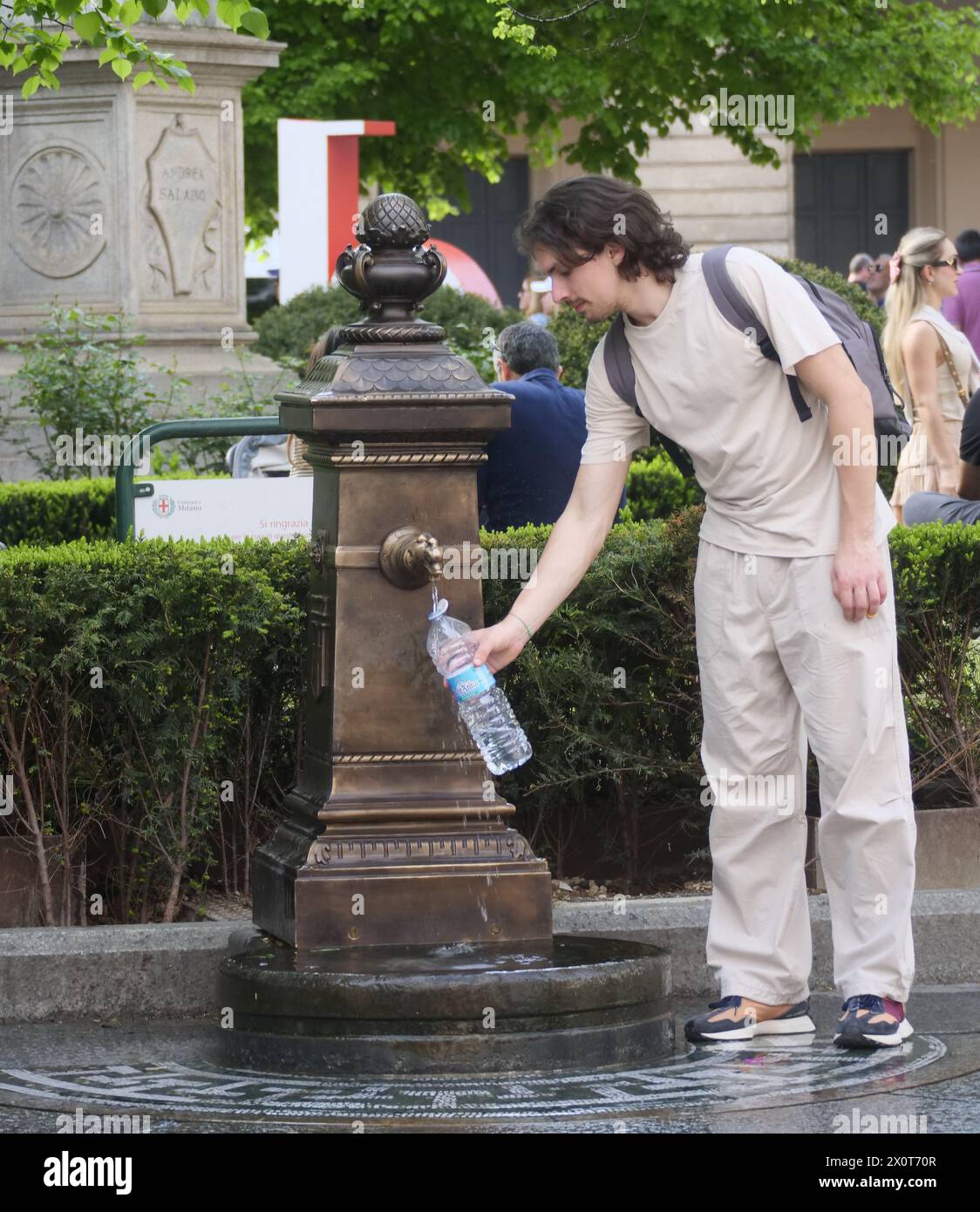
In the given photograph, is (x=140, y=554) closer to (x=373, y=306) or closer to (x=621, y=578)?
(x=373, y=306)

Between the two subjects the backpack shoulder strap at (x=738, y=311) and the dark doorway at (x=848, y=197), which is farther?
the dark doorway at (x=848, y=197)

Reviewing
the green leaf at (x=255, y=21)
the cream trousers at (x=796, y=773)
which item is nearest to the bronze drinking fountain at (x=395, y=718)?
the cream trousers at (x=796, y=773)

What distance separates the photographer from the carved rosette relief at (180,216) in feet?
40.7

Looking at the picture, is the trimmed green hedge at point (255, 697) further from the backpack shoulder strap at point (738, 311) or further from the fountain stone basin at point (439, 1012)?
the backpack shoulder strap at point (738, 311)

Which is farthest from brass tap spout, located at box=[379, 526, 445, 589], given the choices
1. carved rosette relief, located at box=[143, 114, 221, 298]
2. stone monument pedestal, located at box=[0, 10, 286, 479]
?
carved rosette relief, located at box=[143, 114, 221, 298]

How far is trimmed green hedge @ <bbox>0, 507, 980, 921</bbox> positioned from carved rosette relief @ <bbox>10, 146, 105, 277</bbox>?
6579mm

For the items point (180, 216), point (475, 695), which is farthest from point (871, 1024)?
point (180, 216)

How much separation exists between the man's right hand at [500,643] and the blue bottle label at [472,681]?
17mm

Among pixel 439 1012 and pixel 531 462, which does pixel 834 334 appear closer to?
pixel 439 1012

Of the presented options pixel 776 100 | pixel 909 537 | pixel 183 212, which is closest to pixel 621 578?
pixel 909 537

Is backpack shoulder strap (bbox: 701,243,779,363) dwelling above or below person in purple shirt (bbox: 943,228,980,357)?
below

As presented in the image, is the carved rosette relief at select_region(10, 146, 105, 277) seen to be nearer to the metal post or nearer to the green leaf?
the metal post

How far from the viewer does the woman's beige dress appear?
31.0 ft
